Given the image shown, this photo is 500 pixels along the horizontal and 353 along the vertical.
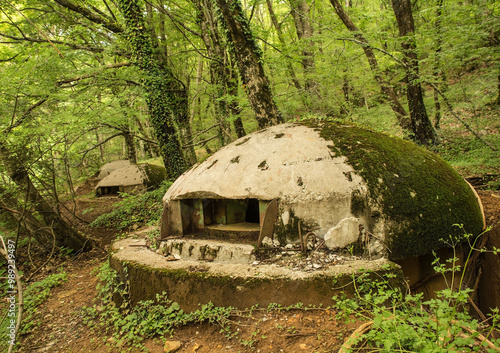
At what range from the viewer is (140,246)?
12.0ft

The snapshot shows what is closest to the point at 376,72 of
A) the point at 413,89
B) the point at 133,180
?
the point at 413,89

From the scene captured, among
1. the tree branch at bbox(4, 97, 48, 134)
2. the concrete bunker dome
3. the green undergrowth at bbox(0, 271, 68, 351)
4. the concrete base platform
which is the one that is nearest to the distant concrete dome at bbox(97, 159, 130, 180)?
the tree branch at bbox(4, 97, 48, 134)

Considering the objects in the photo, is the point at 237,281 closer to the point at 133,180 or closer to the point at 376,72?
the point at 376,72

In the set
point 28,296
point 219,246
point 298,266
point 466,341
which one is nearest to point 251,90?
point 219,246

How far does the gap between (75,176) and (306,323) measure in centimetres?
1758

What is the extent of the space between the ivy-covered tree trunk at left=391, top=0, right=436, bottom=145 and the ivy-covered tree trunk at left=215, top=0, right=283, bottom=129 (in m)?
4.40

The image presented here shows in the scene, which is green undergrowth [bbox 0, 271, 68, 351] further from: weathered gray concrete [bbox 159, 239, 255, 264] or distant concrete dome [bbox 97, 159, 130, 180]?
distant concrete dome [bbox 97, 159, 130, 180]

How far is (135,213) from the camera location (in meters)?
6.52

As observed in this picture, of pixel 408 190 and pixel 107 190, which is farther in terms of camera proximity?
pixel 107 190

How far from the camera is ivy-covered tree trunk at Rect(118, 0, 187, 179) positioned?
Result: 6.37m

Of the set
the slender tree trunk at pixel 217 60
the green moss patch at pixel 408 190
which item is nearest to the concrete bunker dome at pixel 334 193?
the green moss patch at pixel 408 190

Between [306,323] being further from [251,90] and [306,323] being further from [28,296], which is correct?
→ [28,296]

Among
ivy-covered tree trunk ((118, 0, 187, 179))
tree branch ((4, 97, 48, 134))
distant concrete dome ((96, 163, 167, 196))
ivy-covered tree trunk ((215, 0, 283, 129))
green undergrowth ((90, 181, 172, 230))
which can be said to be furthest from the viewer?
distant concrete dome ((96, 163, 167, 196))

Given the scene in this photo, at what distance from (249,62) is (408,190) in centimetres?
343
